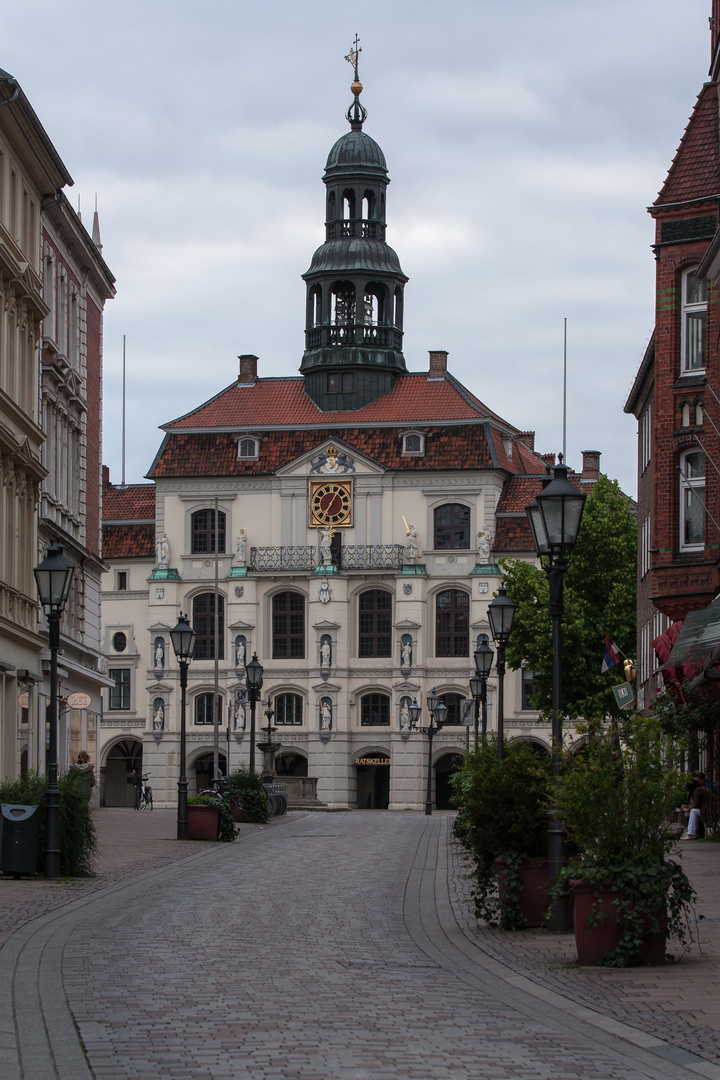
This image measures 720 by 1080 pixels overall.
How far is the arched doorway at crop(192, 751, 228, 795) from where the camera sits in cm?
8088

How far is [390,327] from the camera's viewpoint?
3344 inches

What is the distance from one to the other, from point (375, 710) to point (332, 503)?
994 cm

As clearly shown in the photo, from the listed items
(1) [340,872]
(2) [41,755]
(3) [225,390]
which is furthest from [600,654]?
(1) [340,872]

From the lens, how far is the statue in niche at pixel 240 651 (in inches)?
3159

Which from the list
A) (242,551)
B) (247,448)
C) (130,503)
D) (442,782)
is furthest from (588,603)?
(130,503)

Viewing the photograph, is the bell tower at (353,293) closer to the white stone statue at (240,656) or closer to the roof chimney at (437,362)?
the roof chimney at (437,362)

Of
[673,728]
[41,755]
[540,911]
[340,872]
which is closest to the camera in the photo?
[540,911]

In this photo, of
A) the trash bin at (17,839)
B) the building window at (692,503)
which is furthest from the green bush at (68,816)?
the building window at (692,503)

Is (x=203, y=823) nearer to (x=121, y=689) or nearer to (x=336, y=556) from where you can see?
(x=336, y=556)

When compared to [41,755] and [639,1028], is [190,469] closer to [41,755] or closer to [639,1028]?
[41,755]

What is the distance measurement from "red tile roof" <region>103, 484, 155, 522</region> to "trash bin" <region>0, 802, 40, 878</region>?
62884 millimetres

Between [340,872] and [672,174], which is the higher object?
[672,174]

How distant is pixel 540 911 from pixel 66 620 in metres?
31.9

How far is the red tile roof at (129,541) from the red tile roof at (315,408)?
535cm
